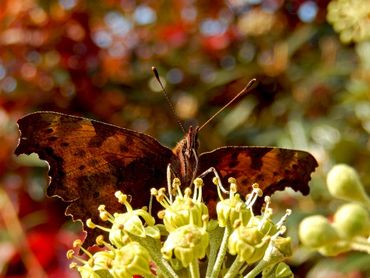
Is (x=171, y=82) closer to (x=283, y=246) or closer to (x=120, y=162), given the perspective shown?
(x=120, y=162)

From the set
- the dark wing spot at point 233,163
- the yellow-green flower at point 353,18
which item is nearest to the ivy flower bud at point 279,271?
the dark wing spot at point 233,163

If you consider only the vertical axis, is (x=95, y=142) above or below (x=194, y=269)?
above

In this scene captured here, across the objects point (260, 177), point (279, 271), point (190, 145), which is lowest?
point (279, 271)

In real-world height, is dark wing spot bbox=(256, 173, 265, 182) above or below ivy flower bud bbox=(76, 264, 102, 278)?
below

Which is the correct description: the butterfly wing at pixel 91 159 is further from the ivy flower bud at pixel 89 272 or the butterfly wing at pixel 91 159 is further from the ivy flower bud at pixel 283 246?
the ivy flower bud at pixel 283 246

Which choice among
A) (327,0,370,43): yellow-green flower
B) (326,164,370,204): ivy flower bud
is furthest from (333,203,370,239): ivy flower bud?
(327,0,370,43): yellow-green flower

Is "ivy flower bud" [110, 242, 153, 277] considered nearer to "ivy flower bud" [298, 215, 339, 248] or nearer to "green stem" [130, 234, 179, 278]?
"green stem" [130, 234, 179, 278]

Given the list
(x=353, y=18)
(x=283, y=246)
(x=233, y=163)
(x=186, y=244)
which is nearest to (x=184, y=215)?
(x=186, y=244)
